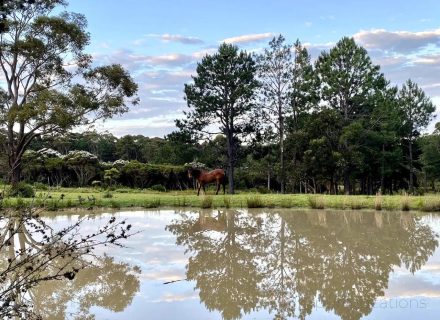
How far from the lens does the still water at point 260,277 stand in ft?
16.6

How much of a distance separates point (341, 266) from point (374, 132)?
26.9 m

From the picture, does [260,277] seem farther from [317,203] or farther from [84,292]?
[317,203]

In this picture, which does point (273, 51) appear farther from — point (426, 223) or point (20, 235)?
point (20, 235)

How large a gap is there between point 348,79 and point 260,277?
27742 mm

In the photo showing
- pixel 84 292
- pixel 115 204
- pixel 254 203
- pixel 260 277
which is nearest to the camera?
pixel 84 292

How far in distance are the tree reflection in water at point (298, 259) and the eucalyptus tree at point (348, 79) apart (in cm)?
1949

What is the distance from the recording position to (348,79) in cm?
3206

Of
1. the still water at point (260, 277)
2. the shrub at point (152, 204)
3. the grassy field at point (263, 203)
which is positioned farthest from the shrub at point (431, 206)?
the shrub at point (152, 204)

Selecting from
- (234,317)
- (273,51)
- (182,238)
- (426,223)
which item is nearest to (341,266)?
(234,317)

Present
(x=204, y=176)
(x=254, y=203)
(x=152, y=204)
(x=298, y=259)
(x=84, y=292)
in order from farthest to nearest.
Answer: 1. (x=204, y=176)
2. (x=152, y=204)
3. (x=254, y=203)
4. (x=298, y=259)
5. (x=84, y=292)

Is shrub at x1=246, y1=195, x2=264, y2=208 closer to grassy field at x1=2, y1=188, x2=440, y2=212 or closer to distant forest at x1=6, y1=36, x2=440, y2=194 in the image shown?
grassy field at x1=2, y1=188, x2=440, y2=212

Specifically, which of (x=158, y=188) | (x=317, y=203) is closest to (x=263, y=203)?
(x=317, y=203)

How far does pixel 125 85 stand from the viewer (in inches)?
961

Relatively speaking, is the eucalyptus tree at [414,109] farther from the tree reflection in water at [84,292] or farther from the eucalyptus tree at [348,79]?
the tree reflection in water at [84,292]
